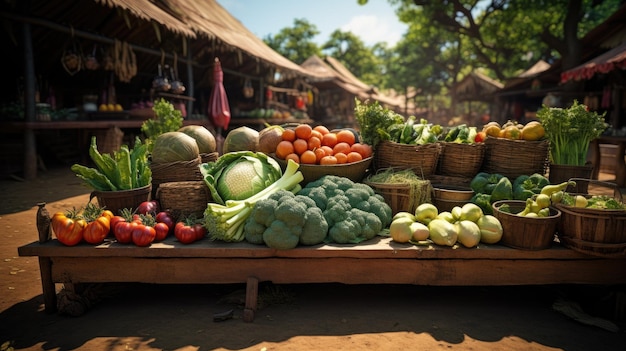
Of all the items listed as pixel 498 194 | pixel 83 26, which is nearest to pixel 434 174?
pixel 498 194

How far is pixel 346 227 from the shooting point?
2926 mm

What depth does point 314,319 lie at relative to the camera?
2730mm

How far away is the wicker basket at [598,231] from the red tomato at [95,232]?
11.9ft

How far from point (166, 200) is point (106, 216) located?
55 cm

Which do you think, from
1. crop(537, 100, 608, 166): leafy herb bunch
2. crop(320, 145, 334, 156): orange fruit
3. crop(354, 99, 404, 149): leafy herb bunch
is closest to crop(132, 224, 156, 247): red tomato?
crop(320, 145, 334, 156): orange fruit

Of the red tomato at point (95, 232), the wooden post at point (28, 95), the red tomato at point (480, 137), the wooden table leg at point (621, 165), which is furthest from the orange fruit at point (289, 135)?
the wooden table leg at point (621, 165)

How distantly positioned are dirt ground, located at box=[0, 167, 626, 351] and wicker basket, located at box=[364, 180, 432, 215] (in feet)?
2.50

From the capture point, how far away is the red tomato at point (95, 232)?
9.21ft

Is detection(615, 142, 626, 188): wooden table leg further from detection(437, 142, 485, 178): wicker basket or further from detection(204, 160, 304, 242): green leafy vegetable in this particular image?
detection(204, 160, 304, 242): green leafy vegetable

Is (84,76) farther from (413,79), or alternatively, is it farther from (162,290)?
(413,79)

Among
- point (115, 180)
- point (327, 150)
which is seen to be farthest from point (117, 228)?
point (327, 150)

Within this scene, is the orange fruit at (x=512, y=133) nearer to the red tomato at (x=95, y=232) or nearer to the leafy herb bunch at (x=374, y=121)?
the leafy herb bunch at (x=374, y=121)

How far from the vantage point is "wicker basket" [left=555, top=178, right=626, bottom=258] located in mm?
2656

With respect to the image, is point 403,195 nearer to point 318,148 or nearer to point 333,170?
point 333,170
